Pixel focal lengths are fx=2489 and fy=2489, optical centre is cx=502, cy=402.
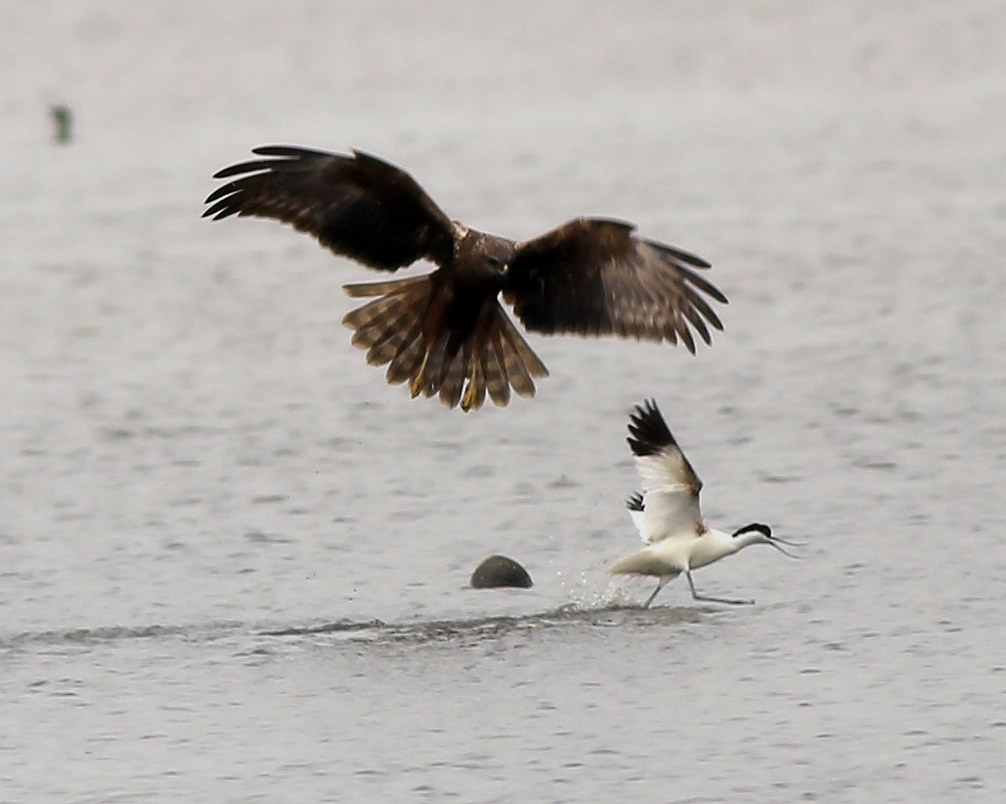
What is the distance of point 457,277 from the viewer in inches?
424

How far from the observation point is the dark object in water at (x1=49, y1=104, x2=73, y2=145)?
23312mm

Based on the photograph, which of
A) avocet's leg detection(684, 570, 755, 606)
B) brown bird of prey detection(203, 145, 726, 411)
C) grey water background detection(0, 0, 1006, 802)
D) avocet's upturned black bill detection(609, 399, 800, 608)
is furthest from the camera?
brown bird of prey detection(203, 145, 726, 411)

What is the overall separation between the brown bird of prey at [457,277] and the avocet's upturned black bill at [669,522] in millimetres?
501

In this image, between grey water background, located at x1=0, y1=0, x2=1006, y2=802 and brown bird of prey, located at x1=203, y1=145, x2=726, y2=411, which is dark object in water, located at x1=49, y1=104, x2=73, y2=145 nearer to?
grey water background, located at x1=0, y1=0, x2=1006, y2=802

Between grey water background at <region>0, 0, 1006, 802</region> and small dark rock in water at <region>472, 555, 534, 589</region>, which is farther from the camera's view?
small dark rock in water at <region>472, 555, 534, 589</region>

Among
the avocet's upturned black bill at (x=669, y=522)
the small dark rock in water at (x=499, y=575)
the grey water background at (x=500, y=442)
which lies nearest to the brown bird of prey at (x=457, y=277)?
the avocet's upturned black bill at (x=669, y=522)

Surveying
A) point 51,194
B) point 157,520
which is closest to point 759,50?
point 51,194

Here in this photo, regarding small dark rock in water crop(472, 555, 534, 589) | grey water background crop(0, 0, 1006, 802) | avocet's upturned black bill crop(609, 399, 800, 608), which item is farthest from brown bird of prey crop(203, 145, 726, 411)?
grey water background crop(0, 0, 1006, 802)

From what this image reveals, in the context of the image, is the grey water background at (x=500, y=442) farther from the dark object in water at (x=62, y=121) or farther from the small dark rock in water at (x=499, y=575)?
the dark object in water at (x=62, y=121)

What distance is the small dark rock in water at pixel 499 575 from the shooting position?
10602 mm

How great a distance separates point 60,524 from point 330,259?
25.5 ft

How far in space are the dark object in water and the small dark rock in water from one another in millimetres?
13677

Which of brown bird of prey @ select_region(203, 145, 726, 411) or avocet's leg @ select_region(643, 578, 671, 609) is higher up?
brown bird of prey @ select_region(203, 145, 726, 411)

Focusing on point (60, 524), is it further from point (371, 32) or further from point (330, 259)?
point (371, 32)
